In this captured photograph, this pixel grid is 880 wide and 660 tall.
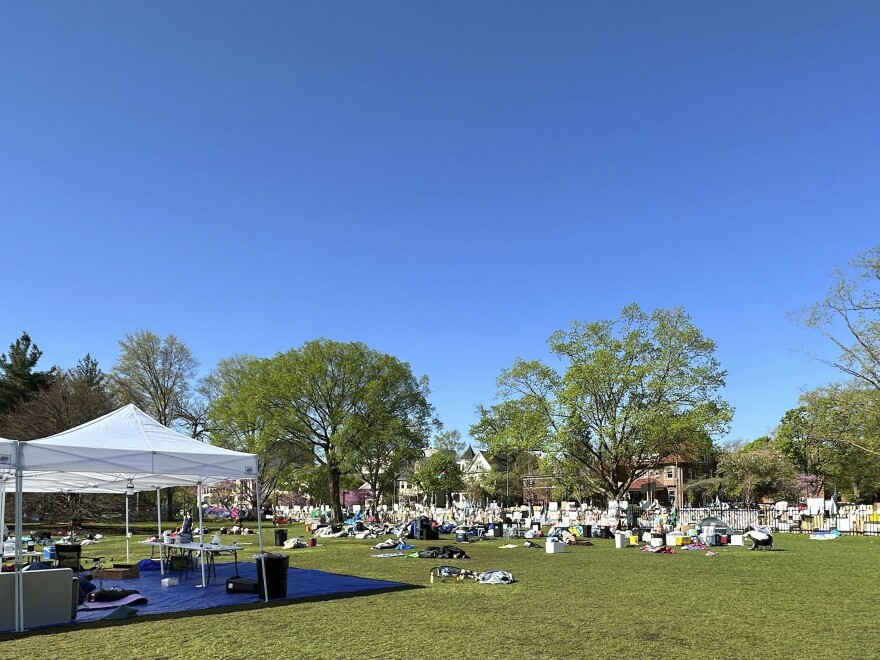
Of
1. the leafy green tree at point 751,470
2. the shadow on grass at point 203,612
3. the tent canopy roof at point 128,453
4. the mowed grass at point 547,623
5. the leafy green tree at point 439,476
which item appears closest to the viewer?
the mowed grass at point 547,623

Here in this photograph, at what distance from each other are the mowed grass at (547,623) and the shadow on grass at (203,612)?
8 cm

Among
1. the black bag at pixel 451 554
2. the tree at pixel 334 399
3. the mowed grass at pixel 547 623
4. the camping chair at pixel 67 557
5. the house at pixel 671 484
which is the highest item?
the tree at pixel 334 399

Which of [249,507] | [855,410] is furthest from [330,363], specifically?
[855,410]

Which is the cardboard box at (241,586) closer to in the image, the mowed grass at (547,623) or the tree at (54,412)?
the mowed grass at (547,623)

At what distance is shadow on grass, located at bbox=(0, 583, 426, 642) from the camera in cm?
913

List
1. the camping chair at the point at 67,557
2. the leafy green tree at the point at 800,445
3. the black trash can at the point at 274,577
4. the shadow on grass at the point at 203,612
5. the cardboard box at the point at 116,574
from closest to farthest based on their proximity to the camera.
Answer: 1. the shadow on grass at the point at 203,612
2. the black trash can at the point at 274,577
3. the cardboard box at the point at 116,574
4. the camping chair at the point at 67,557
5. the leafy green tree at the point at 800,445

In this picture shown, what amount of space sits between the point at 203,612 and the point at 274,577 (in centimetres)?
149

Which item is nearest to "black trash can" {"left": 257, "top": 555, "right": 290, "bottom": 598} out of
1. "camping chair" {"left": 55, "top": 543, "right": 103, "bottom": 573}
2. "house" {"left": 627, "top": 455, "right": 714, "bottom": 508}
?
"camping chair" {"left": 55, "top": 543, "right": 103, "bottom": 573}

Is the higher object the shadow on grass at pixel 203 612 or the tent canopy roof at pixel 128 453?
the tent canopy roof at pixel 128 453

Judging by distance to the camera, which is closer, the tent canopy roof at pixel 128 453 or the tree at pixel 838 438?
the tent canopy roof at pixel 128 453

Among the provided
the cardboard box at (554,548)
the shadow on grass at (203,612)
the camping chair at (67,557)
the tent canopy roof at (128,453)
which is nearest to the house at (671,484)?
the cardboard box at (554,548)

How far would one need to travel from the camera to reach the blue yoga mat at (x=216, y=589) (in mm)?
11109

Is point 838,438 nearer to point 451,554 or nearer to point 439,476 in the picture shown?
point 451,554

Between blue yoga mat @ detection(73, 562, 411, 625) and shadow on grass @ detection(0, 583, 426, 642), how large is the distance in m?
0.07
